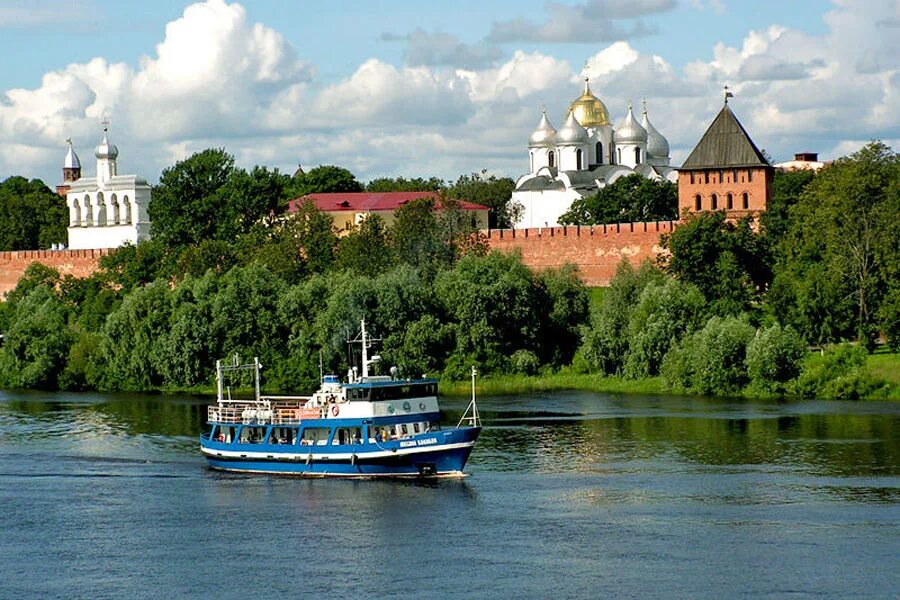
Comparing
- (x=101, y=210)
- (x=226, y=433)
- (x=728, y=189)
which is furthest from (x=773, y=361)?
(x=101, y=210)

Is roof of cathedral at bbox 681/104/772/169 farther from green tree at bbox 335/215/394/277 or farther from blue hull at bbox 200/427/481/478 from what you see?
blue hull at bbox 200/427/481/478

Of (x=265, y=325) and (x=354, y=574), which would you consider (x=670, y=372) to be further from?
(x=354, y=574)

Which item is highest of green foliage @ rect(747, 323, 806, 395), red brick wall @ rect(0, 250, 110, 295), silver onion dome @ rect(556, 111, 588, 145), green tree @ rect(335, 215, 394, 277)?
silver onion dome @ rect(556, 111, 588, 145)

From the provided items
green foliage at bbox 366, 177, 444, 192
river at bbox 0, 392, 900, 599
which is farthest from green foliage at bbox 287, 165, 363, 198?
river at bbox 0, 392, 900, 599

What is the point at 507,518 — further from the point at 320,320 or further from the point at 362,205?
the point at 362,205

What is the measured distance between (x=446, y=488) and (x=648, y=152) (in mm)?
54223

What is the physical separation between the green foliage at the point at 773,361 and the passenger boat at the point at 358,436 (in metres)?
12.3

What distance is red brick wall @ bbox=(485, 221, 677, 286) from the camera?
61750 millimetres

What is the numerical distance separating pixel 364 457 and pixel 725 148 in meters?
33.6

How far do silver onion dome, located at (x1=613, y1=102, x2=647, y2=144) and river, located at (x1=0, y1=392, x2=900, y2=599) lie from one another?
43.1 m

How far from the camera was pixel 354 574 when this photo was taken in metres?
25.1

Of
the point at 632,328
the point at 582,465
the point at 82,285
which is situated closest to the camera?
the point at 582,465

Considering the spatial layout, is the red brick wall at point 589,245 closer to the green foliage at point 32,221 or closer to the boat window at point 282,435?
the boat window at point 282,435

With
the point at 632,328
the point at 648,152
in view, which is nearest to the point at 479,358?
the point at 632,328
